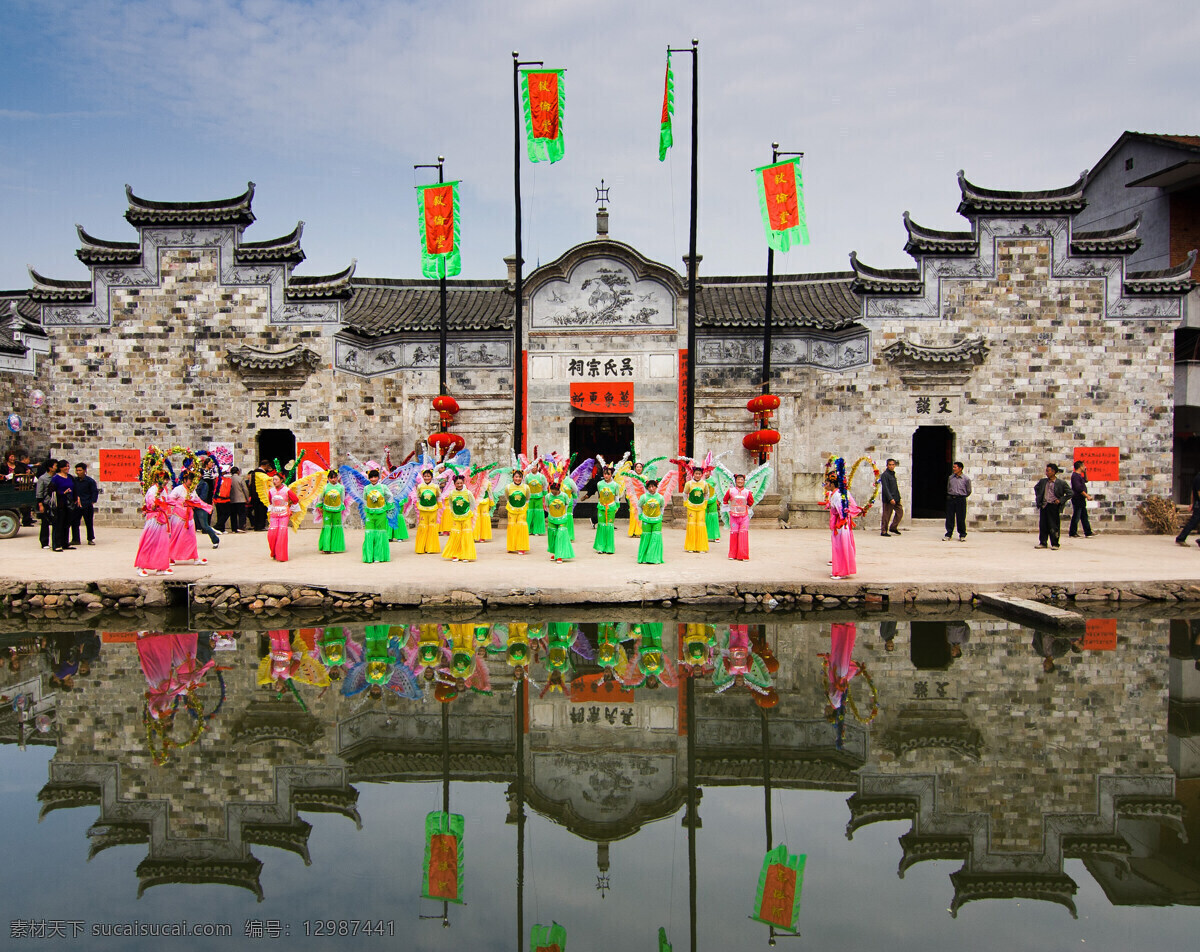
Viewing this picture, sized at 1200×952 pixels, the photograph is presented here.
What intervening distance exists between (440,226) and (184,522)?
832 centimetres

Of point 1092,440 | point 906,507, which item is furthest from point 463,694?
point 1092,440

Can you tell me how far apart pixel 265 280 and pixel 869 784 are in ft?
56.5

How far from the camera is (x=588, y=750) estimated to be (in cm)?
604

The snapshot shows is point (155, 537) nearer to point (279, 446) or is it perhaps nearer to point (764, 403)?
point (279, 446)

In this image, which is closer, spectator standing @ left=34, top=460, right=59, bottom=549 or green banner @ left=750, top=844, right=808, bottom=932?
green banner @ left=750, top=844, right=808, bottom=932

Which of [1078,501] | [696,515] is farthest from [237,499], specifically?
[1078,501]

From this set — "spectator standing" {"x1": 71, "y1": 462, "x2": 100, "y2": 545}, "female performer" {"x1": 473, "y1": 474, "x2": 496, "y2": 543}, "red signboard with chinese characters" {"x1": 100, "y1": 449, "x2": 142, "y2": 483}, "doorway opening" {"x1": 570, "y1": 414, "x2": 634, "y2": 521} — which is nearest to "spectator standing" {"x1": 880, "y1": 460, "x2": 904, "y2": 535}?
"doorway opening" {"x1": 570, "y1": 414, "x2": 634, "y2": 521}

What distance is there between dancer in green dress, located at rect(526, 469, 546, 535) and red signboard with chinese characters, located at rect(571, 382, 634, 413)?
379 centimetres

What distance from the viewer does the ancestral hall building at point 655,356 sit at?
58.6 feet

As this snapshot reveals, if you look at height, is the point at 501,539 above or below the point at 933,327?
below

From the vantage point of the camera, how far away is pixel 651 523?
11.9 metres

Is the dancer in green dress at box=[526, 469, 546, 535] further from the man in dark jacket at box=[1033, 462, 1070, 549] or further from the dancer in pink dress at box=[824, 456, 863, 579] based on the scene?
the man in dark jacket at box=[1033, 462, 1070, 549]

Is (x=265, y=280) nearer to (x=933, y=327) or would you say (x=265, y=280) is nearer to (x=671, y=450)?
(x=671, y=450)

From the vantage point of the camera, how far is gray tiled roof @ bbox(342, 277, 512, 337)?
18859 millimetres
